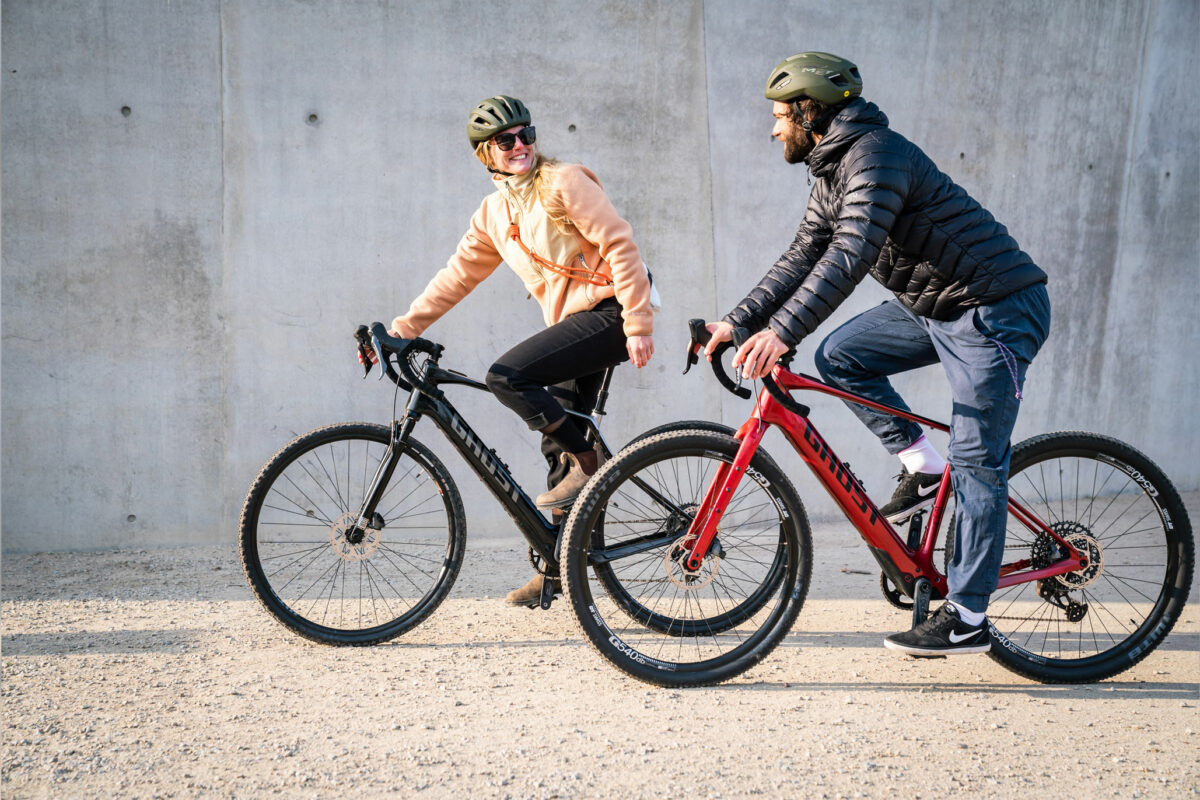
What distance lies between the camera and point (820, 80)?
270 cm

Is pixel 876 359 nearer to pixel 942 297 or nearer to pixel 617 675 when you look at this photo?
pixel 942 297

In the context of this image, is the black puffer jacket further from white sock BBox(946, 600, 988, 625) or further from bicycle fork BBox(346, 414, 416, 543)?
bicycle fork BBox(346, 414, 416, 543)

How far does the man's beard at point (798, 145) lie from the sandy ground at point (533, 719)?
1636 mm

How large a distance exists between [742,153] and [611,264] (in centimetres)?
273

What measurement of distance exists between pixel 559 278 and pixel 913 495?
140cm

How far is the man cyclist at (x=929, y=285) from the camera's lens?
2.62 meters

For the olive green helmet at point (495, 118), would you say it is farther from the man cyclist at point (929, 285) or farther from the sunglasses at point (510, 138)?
the man cyclist at point (929, 285)

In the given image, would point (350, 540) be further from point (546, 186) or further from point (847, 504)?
point (847, 504)

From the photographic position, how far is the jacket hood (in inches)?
106

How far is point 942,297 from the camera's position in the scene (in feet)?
Result: 9.11

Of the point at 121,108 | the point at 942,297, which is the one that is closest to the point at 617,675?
the point at 942,297

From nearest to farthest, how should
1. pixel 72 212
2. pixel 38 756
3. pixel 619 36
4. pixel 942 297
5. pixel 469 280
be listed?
pixel 38 756 < pixel 942 297 < pixel 469 280 < pixel 72 212 < pixel 619 36

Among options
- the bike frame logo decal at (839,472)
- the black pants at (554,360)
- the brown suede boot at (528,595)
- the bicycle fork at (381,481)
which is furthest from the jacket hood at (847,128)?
the brown suede boot at (528,595)

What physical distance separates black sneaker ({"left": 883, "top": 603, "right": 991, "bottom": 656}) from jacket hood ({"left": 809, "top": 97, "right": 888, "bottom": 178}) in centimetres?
138
